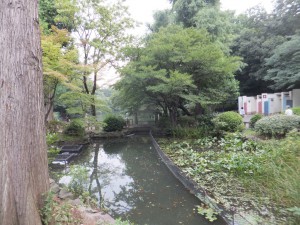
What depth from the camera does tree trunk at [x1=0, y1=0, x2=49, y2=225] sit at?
1842mm

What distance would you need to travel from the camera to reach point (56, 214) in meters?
2.19

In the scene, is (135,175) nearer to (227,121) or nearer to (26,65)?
(26,65)

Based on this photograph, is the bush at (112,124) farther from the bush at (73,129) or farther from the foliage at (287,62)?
the foliage at (287,62)

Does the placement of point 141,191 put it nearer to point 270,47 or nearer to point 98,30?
point 98,30

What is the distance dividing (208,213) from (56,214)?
6.80 ft

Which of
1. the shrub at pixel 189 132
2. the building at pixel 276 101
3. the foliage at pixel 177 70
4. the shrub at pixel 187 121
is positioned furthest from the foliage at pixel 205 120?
the building at pixel 276 101

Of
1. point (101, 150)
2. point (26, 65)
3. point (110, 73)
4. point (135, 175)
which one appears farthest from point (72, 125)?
point (26, 65)

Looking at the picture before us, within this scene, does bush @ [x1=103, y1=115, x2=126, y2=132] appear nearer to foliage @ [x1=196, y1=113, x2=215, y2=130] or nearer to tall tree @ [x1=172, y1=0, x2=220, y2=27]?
foliage @ [x1=196, y1=113, x2=215, y2=130]

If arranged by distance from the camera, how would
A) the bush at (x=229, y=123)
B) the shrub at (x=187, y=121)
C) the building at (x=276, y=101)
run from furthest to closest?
1. the building at (x=276, y=101)
2. the shrub at (x=187, y=121)
3. the bush at (x=229, y=123)

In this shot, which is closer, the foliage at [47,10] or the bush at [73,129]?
the bush at [73,129]

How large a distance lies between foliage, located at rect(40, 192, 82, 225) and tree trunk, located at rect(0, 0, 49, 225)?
76 mm

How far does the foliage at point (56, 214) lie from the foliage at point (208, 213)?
1.75 meters

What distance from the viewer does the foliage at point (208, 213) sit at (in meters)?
3.05

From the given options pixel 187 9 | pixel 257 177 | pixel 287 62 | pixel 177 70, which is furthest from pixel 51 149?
pixel 287 62
